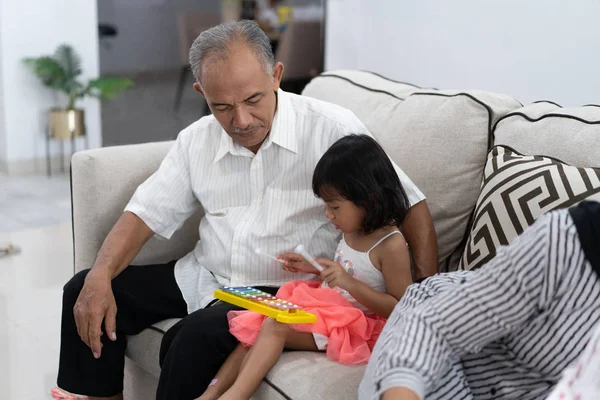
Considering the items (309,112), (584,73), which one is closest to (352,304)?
(309,112)

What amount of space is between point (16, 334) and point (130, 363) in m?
0.81

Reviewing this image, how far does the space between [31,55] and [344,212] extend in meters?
3.48

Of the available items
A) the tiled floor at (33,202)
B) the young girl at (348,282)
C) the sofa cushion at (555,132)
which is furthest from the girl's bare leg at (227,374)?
the tiled floor at (33,202)

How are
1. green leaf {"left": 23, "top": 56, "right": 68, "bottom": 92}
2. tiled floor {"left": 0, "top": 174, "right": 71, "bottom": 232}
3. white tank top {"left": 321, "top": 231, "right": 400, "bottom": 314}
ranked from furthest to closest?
green leaf {"left": 23, "top": 56, "right": 68, "bottom": 92} < tiled floor {"left": 0, "top": 174, "right": 71, "bottom": 232} < white tank top {"left": 321, "top": 231, "right": 400, "bottom": 314}

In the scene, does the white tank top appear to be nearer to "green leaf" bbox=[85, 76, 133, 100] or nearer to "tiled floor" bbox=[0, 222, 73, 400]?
"tiled floor" bbox=[0, 222, 73, 400]

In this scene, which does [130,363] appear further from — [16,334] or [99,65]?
[99,65]

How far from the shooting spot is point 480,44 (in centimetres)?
379

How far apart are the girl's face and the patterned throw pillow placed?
0.25m

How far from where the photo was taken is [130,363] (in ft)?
6.84

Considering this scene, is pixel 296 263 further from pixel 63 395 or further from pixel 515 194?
→ pixel 63 395

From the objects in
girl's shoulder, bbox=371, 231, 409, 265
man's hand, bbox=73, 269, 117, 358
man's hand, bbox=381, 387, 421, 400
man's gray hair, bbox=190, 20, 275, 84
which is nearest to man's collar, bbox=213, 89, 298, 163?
man's gray hair, bbox=190, 20, 275, 84

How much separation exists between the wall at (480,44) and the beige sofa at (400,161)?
1.41 meters

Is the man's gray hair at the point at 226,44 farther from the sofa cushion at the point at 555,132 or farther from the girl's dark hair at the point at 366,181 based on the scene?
the sofa cushion at the point at 555,132

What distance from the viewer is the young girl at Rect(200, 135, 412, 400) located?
1.64 meters
